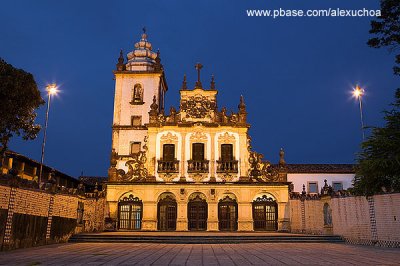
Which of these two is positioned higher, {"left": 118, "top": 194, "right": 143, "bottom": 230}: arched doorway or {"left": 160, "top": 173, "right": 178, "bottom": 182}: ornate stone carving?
{"left": 160, "top": 173, "right": 178, "bottom": 182}: ornate stone carving

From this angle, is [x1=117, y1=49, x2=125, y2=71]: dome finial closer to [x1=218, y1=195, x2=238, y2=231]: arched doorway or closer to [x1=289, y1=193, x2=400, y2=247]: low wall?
[x1=218, y1=195, x2=238, y2=231]: arched doorway

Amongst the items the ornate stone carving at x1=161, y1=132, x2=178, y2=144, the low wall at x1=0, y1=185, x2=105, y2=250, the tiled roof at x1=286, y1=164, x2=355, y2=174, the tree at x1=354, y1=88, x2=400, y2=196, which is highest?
the ornate stone carving at x1=161, y1=132, x2=178, y2=144

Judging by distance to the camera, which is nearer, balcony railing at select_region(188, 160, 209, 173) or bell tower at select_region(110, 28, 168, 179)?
balcony railing at select_region(188, 160, 209, 173)

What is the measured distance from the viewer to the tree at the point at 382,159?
17.2 metres

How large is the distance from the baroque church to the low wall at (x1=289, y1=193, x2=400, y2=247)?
4114 millimetres

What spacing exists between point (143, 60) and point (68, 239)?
2498cm

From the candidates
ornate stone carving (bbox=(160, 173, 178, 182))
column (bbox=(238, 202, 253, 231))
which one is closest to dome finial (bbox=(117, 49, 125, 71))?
ornate stone carving (bbox=(160, 173, 178, 182))

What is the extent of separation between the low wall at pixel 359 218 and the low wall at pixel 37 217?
1582 cm

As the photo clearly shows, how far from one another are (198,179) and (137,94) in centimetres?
1321

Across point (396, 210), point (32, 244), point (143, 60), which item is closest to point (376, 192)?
point (396, 210)

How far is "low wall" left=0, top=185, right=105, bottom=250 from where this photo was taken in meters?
15.2

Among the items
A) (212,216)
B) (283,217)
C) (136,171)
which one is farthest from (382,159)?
(136,171)

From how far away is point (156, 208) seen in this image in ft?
103

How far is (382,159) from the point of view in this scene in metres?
17.2
